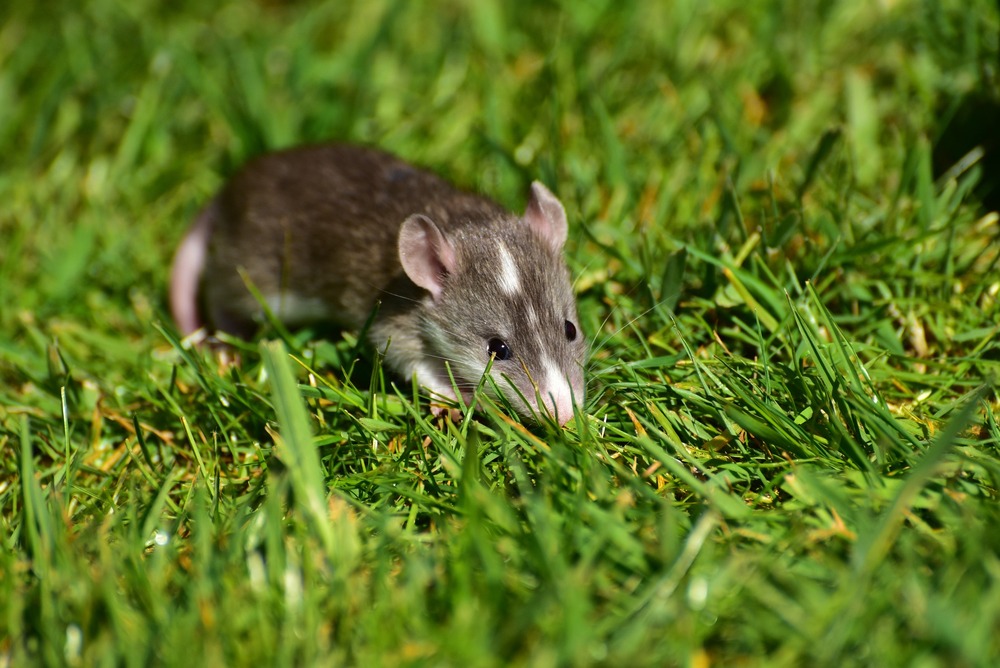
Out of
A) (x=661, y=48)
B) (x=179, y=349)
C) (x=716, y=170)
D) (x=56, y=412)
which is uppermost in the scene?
(x=661, y=48)

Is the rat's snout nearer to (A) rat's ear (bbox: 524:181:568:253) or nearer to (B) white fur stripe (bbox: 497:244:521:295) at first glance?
(B) white fur stripe (bbox: 497:244:521:295)

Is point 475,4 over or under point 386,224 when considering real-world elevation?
over

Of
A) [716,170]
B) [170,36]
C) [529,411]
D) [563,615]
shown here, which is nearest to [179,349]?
[529,411]

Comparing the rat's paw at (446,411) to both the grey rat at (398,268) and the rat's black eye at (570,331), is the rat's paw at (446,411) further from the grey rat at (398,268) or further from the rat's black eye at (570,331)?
the rat's black eye at (570,331)

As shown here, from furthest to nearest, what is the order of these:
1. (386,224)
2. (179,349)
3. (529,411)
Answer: (386,224) < (179,349) < (529,411)

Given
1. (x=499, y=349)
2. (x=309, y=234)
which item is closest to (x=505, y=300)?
(x=499, y=349)

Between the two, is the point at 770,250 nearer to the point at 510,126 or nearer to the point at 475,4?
the point at 510,126

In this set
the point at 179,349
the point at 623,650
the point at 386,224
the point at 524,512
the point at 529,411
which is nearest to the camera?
the point at 623,650

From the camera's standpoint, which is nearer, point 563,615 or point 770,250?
point 563,615

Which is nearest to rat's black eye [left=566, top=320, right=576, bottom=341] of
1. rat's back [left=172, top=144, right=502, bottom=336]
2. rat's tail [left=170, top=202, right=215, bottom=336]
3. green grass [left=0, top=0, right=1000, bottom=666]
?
green grass [left=0, top=0, right=1000, bottom=666]
